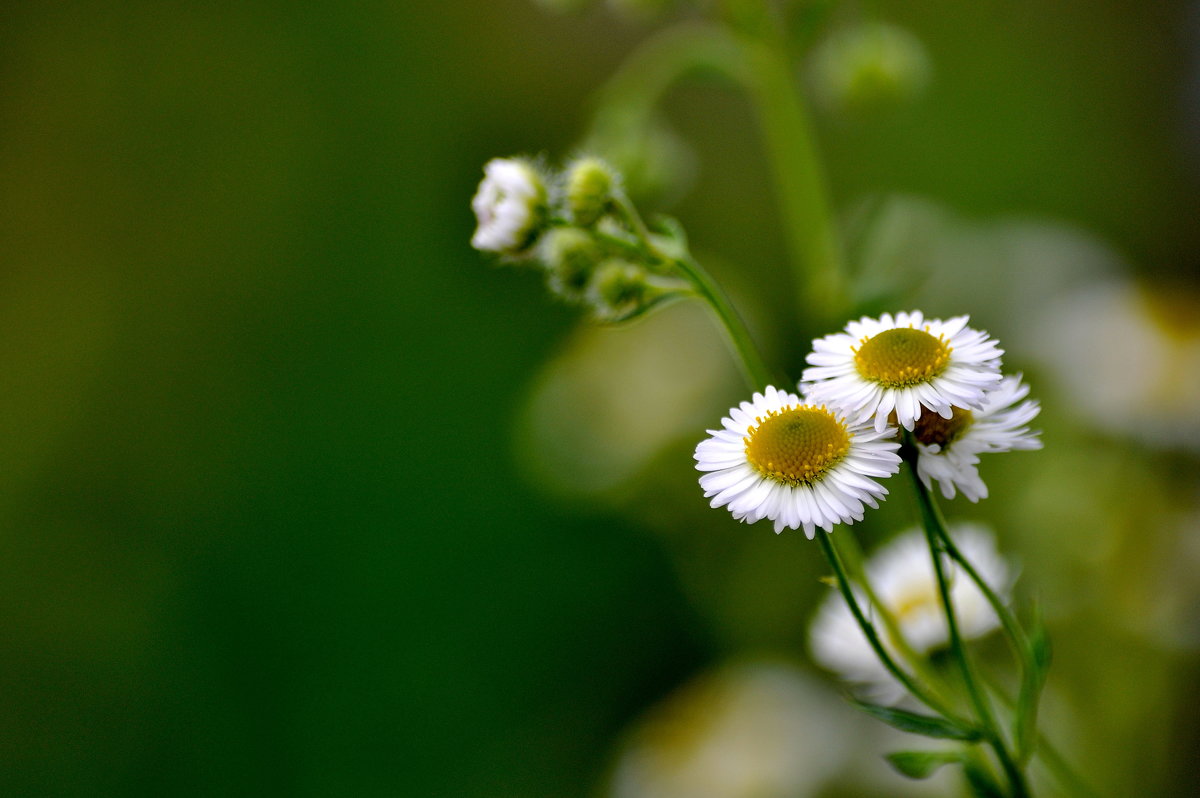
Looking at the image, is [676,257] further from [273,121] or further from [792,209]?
[273,121]

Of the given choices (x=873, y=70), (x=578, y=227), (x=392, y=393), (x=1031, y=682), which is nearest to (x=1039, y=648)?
(x=1031, y=682)

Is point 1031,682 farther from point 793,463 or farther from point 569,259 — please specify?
point 569,259

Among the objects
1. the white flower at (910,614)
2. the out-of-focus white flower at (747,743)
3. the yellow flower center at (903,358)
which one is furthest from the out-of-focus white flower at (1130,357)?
the yellow flower center at (903,358)

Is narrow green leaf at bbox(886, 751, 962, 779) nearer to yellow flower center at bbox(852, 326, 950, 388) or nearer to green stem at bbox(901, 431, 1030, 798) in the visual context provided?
green stem at bbox(901, 431, 1030, 798)

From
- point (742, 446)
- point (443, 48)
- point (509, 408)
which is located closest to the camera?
point (742, 446)

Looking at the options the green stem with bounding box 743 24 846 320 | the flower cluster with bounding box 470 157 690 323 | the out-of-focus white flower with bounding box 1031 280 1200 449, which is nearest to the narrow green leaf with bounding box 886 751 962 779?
the flower cluster with bounding box 470 157 690 323

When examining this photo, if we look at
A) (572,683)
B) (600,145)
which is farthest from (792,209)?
(572,683)

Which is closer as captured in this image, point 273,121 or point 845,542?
point 845,542
